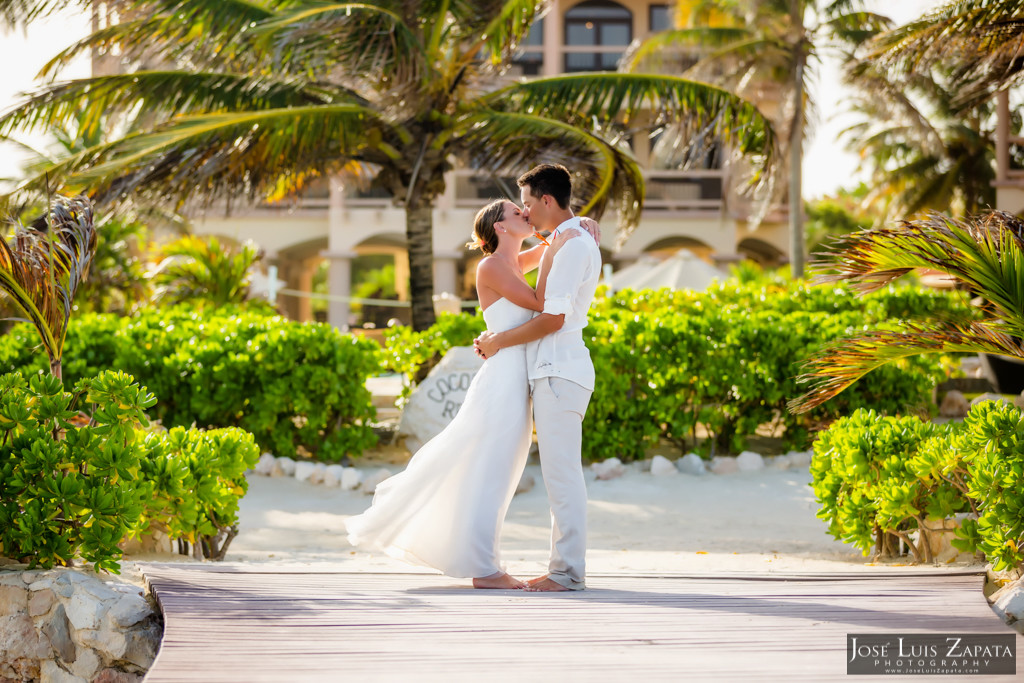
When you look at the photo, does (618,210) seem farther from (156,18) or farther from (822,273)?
(822,273)

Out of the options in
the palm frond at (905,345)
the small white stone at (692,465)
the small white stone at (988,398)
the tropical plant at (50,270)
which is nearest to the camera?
the tropical plant at (50,270)

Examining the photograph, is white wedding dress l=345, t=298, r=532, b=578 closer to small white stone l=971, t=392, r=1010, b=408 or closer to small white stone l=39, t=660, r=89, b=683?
small white stone l=39, t=660, r=89, b=683

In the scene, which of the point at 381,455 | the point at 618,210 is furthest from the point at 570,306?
the point at 618,210

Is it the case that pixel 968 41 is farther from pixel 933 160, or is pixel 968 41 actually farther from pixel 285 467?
pixel 933 160

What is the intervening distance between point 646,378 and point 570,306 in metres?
4.68

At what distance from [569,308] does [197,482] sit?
211cm

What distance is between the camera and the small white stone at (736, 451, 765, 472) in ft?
27.3

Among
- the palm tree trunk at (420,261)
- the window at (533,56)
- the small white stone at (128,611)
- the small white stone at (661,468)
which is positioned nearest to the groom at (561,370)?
the small white stone at (128,611)

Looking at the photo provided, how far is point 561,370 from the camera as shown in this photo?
3994 millimetres

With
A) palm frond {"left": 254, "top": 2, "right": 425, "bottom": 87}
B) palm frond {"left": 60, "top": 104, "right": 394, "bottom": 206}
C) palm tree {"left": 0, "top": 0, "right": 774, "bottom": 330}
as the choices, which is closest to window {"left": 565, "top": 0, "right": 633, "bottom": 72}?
palm tree {"left": 0, "top": 0, "right": 774, "bottom": 330}

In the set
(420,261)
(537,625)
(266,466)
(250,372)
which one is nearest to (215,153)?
(250,372)

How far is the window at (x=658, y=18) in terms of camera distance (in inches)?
1067

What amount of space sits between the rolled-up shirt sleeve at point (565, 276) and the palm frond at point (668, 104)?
637cm

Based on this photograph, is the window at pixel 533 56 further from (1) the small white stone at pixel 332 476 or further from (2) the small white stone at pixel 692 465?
(1) the small white stone at pixel 332 476
